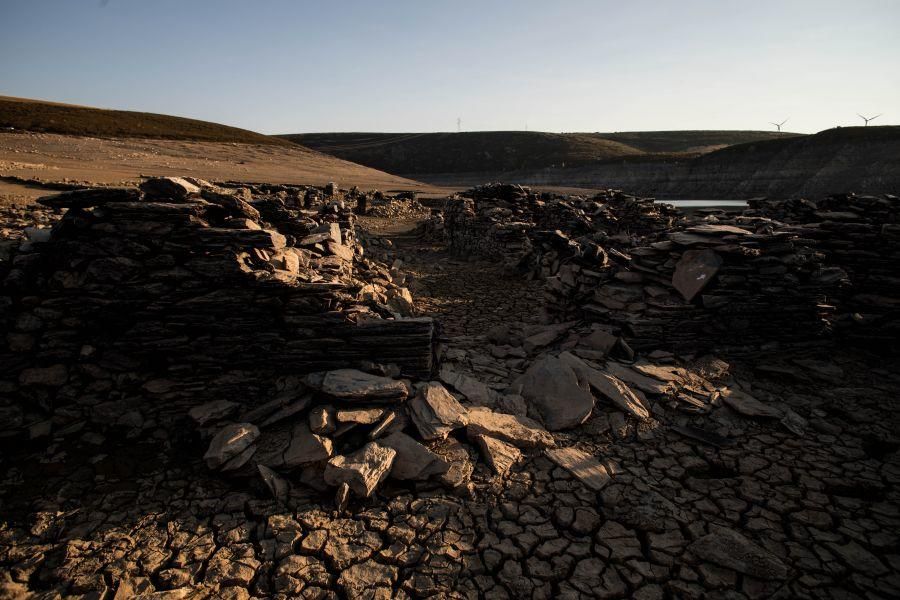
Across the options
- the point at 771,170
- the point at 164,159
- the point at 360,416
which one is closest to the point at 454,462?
the point at 360,416

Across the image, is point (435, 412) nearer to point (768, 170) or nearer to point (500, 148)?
point (768, 170)

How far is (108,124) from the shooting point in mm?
55531

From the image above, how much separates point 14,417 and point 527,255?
11.5m

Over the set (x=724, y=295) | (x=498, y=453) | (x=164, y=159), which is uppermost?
(x=164, y=159)

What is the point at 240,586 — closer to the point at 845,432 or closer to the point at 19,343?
the point at 19,343

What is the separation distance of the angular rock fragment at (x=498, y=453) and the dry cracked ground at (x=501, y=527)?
90 mm

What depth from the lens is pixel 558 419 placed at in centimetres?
529

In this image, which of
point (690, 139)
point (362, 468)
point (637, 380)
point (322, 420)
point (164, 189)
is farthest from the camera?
point (690, 139)

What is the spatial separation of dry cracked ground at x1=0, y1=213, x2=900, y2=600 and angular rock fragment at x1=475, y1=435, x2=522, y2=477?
0.30 feet

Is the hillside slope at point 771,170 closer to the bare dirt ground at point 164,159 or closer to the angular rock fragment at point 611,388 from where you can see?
the bare dirt ground at point 164,159

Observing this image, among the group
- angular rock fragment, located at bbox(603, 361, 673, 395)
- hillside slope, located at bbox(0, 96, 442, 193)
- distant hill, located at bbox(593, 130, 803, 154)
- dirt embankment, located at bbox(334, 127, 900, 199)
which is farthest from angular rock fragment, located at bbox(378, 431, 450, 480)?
distant hill, located at bbox(593, 130, 803, 154)

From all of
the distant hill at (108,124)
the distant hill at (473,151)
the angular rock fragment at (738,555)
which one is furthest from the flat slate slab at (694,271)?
the distant hill at (473,151)

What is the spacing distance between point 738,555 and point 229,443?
4973mm

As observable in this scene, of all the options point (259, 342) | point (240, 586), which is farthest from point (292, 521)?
point (259, 342)
